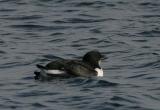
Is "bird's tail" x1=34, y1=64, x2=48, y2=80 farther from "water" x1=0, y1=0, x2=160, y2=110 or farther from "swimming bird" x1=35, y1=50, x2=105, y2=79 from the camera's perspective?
A: "water" x1=0, y1=0, x2=160, y2=110

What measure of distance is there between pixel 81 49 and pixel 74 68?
3701mm

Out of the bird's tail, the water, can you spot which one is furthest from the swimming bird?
the water

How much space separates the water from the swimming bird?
Answer: 0.21 metres

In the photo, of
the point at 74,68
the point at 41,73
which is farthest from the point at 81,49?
the point at 41,73

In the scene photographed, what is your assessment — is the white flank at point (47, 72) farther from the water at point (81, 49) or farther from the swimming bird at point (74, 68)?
the water at point (81, 49)

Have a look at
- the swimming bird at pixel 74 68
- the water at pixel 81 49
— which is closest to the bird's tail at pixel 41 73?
the swimming bird at pixel 74 68

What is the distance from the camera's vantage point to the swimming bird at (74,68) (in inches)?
819

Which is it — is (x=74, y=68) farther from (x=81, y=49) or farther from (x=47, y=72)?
(x=81, y=49)

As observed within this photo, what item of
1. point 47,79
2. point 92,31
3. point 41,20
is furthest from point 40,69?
point 41,20

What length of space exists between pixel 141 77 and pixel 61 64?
181 centimetres

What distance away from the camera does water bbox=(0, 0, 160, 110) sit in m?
18.7

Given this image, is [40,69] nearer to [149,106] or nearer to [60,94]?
[60,94]

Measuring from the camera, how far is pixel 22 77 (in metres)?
21.1

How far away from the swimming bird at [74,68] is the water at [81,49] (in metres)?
0.21
